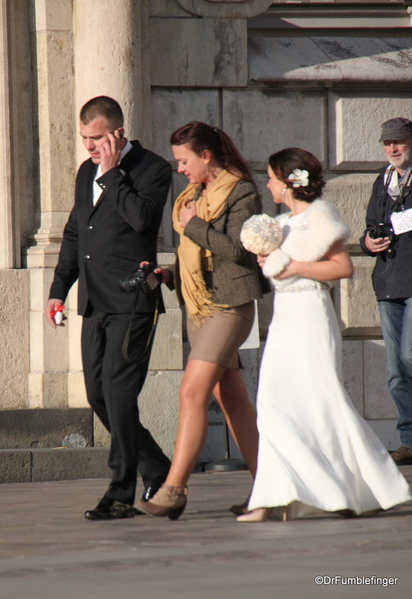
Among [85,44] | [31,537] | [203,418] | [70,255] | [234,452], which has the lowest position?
[234,452]

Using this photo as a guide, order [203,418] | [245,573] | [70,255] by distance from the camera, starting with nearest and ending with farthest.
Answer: [245,573] < [203,418] < [70,255]

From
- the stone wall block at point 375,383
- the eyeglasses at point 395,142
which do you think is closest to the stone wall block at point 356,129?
the eyeglasses at point 395,142

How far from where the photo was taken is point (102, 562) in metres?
3.76

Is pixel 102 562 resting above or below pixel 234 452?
above

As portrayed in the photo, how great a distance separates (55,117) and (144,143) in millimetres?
669

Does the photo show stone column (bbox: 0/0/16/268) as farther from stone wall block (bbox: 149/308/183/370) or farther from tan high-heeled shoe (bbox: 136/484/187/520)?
tan high-heeled shoe (bbox: 136/484/187/520)

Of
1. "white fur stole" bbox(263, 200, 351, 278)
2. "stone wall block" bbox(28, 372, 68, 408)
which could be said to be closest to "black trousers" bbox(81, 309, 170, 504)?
"white fur stole" bbox(263, 200, 351, 278)

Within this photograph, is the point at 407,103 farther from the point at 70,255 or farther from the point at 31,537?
the point at 31,537

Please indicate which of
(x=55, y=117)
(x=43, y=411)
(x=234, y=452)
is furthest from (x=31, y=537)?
(x=55, y=117)

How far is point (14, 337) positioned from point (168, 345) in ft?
3.58

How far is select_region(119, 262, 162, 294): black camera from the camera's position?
4.93 m

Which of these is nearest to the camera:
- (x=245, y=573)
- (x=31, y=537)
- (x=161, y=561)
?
(x=245, y=573)

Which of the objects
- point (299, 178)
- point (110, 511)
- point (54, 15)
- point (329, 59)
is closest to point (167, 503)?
point (110, 511)

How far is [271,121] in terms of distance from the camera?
8.24 m
